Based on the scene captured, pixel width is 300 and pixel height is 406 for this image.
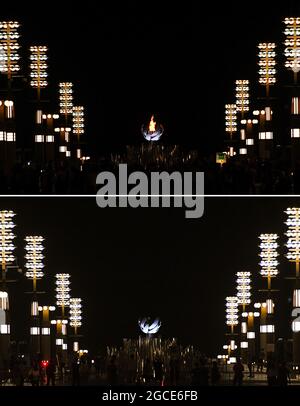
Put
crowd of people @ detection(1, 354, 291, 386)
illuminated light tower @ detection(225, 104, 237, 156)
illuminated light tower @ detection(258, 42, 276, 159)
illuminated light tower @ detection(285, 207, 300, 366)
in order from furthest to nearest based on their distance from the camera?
illuminated light tower @ detection(225, 104, 237, 156) → illuminated light tower @ detection(258, 42, 276, 159) → illuminated light tower @ detection(285, 207, 300, 366) → crowd of people @ detection(1, 354, 291, 386)

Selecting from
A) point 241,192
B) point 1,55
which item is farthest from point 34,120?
point 241,192

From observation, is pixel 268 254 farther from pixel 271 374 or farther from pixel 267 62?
pixel 271 374

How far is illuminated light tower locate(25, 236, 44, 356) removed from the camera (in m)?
55.7

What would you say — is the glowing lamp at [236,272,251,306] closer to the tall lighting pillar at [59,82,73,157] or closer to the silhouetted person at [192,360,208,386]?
the tall lighting pillar at [59,82,73,157]

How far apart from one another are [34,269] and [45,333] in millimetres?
2931

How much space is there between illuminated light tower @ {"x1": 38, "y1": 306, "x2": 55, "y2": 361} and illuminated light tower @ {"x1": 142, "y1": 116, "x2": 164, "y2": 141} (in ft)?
26.6

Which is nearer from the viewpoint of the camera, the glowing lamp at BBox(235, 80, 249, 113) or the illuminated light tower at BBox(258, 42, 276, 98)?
the illuminated light tower at BBox(258, 42, 276, 98)

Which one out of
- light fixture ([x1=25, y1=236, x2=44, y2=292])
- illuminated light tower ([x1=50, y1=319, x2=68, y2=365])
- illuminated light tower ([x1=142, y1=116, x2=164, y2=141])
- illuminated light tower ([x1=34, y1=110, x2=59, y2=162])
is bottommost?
illuminated light tower ([x1=50, y1=319, x2=68, y2=365])

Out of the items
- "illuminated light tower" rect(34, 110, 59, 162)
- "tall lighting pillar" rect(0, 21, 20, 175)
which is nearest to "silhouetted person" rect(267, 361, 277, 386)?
"tall lighting pillar" rect(0, 21, 20, 175)

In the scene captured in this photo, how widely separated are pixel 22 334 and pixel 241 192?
2010cm

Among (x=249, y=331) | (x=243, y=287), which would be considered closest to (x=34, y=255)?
(x=243, y=287)

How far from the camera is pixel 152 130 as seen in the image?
208ft
